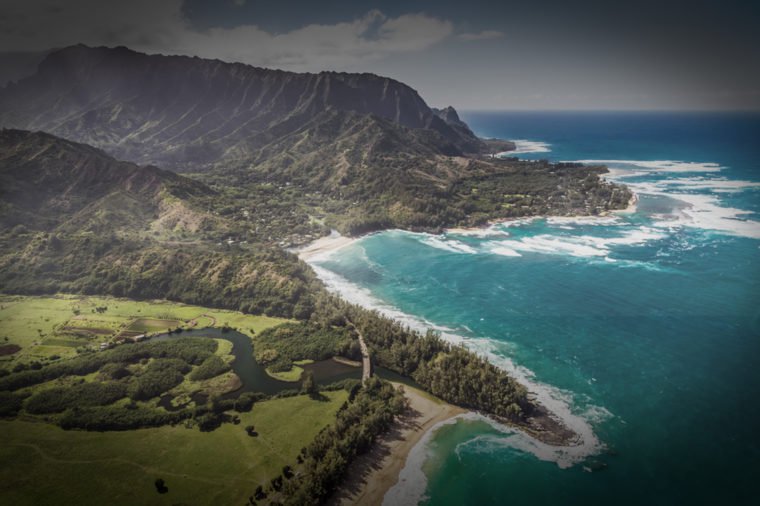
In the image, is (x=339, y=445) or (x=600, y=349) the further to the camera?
(x=600, y=349)

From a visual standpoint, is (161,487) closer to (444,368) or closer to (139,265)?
(444,368)

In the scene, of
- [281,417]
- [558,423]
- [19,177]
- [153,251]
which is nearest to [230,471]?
[281,417]

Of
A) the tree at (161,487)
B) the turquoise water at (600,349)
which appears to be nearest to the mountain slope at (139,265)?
the turquoise water at (600,349)

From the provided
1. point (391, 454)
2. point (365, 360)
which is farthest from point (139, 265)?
point (391, 454)

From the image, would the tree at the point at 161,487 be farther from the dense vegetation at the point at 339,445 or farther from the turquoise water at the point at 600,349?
the turquoise water at the point at 600,349

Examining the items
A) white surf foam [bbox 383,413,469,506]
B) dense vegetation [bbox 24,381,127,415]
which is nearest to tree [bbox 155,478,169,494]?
dense vegetation [bbox 24,381,127,415]

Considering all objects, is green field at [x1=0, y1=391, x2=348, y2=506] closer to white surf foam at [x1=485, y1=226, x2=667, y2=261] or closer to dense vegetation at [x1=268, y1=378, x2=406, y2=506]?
dense vegetation at [x1=268, y1=378, x2=406, y2=506]

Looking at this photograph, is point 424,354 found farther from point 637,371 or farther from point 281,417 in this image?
point 637,371
